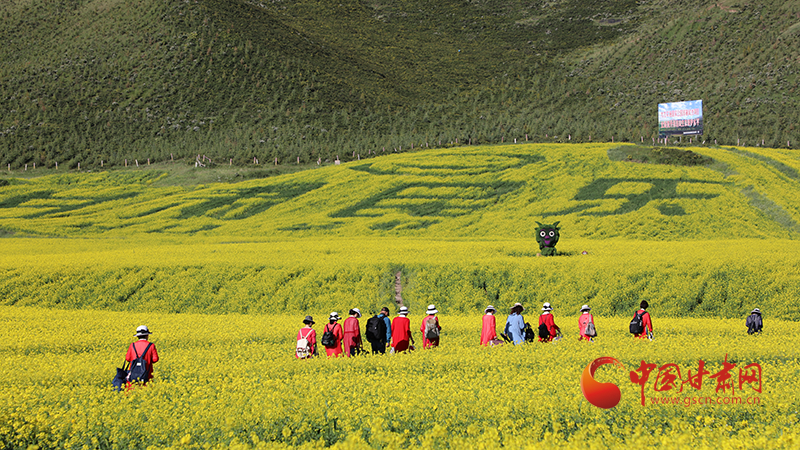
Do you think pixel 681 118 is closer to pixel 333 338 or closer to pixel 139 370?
pixel 333 338

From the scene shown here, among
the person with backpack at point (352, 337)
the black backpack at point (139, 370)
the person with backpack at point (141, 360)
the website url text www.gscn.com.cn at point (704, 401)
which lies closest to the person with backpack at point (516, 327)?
the person with backpack at point (352, 337)

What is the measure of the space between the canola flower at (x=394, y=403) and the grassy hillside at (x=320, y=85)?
70999 mm

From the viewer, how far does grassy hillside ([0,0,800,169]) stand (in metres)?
94.9

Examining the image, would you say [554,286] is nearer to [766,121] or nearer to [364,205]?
[364,205]

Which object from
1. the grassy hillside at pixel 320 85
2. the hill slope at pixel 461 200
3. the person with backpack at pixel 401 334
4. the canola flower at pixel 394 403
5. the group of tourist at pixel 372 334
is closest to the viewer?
the canola flower at pixel 394 403

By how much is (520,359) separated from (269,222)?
152 ft

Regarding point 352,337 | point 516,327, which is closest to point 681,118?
point 516,327

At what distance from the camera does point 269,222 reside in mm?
58812

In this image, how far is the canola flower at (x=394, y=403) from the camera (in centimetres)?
1042

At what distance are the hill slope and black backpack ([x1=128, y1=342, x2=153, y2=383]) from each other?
38996 mm

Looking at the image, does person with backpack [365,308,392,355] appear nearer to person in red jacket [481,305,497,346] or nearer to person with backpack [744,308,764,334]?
person in red jacket [481,305,497,346]

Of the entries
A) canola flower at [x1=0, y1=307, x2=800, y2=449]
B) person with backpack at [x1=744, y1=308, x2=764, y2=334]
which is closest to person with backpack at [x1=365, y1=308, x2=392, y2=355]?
canola flower at [x1=0, y1=307, x2=800, y2=449]

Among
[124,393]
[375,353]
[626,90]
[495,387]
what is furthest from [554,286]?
[626,90]

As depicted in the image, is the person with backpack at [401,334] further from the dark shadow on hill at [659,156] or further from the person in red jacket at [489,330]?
the dark shadow on hill at [659,156]
